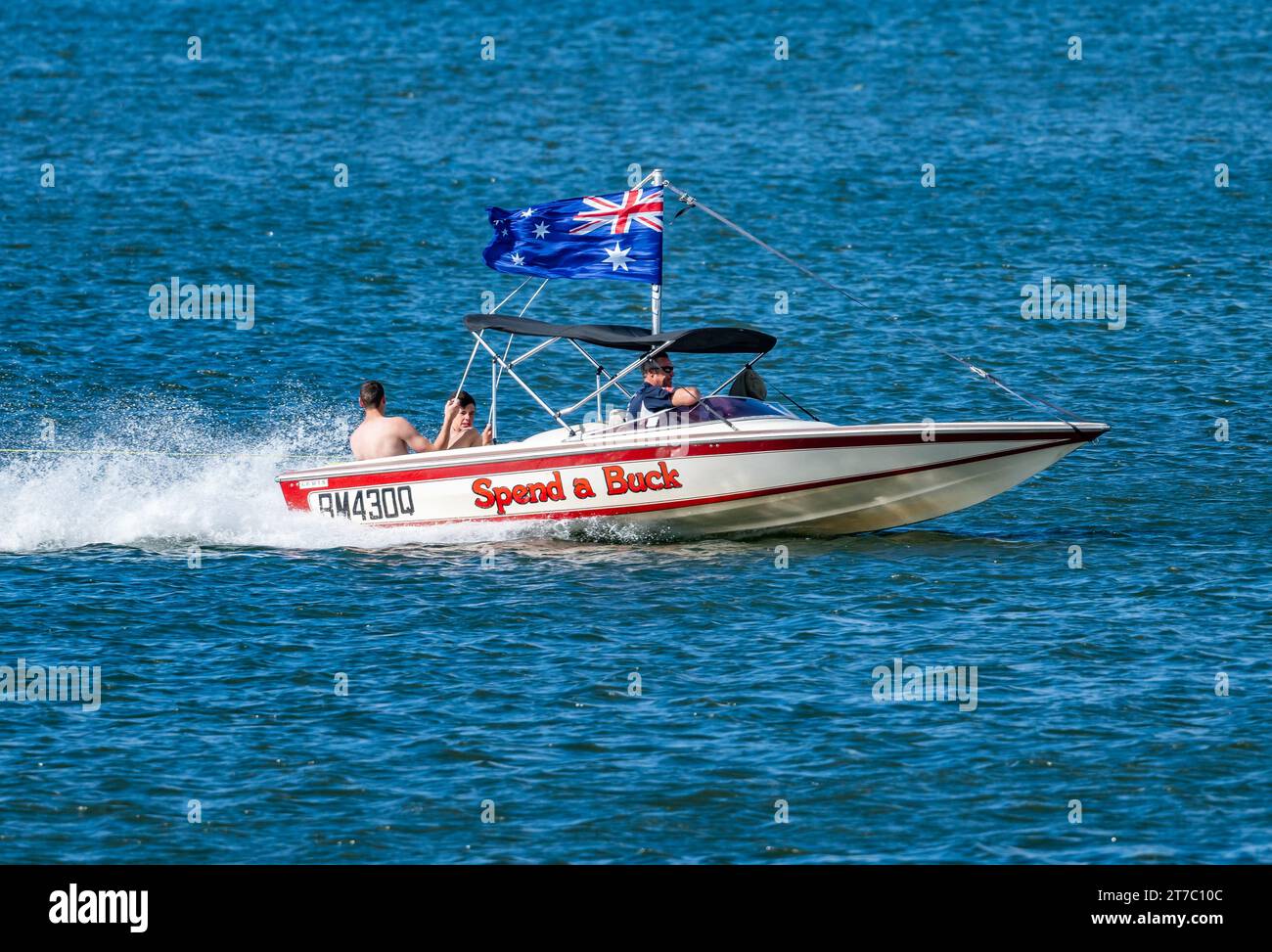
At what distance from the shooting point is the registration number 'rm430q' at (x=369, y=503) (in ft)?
69.8

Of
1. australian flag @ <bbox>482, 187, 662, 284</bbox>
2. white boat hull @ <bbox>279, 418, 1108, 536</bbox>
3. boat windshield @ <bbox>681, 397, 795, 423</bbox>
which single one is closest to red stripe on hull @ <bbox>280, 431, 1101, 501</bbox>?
white boat hull @ <bbox>279, 418, 1108, 536</bbox>

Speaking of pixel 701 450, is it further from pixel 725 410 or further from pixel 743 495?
pixel 743 495

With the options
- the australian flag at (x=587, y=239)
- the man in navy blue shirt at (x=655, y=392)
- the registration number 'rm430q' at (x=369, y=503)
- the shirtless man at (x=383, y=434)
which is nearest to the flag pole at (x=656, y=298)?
the australian flag at (x=587, y=239)

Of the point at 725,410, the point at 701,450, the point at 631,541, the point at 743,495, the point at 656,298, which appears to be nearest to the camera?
the point at 701,450

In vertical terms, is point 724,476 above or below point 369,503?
above

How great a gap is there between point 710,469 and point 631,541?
1386 mm

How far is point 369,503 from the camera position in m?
21.5

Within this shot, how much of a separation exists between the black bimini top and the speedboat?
0.8 inches

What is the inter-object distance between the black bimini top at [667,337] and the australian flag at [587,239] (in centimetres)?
62

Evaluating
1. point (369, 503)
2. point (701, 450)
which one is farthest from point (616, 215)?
point (369, 503)

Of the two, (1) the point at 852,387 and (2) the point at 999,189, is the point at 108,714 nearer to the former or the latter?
(1) the point at 852,387

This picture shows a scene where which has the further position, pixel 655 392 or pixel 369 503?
pixel 369 503

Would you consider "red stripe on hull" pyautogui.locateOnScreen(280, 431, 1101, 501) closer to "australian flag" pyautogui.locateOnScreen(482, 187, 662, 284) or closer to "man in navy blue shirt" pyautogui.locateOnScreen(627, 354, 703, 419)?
"man in navy blue shirt" pyautogui.locateOnScreen(627, 354, 703, 419)

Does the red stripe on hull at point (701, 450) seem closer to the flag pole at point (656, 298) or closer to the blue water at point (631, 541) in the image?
the blue water at point (631, 541)
